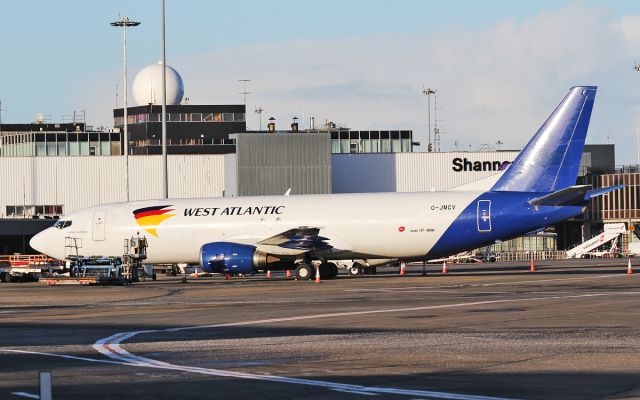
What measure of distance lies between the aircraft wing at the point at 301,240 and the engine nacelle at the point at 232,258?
1005 mm

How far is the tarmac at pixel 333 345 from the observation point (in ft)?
50.5

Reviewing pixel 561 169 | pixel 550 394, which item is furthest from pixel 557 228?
pixel 550 394

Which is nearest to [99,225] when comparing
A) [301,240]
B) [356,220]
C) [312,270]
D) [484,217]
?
[301,240]

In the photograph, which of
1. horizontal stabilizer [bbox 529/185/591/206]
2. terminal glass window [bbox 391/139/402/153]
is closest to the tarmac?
horizontal stabilizer [bbox 529/185/591/206]

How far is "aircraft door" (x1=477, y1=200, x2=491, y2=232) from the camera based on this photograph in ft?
166

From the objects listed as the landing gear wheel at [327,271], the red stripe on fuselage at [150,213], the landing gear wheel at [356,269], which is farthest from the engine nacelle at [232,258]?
the landing gear wheel at [356,269]

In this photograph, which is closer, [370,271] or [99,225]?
[99,225]

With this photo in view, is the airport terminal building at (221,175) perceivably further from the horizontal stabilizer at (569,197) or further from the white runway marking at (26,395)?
the white runway marking at (26,395)

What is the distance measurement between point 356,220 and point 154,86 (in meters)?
63.6

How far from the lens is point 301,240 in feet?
173

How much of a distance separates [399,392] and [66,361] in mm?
6703

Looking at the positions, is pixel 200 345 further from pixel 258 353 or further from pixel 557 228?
pixel 557 228

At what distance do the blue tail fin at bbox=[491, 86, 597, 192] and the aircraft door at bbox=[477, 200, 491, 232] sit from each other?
134 cm

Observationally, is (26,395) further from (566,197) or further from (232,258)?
(566,197)
